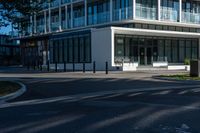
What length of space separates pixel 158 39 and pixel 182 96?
3287 centimetres

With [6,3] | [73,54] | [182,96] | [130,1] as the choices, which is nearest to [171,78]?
[182,96]

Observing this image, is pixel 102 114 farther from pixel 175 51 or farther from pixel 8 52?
pixel 8 52

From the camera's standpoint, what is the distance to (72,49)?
48094mm

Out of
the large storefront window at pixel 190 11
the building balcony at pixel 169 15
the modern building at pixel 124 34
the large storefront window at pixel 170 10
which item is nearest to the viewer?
the modern building at pixel 124 34

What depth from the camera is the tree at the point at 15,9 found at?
19.4m

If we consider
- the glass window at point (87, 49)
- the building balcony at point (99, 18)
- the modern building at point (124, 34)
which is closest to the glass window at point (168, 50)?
the modern building at point (124, 34)

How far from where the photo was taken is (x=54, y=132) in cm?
838

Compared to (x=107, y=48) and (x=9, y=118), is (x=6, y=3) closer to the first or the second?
(x=9, y=118)

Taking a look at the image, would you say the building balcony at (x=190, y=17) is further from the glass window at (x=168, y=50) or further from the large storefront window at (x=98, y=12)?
the large storefront window at (x=98, y=12)

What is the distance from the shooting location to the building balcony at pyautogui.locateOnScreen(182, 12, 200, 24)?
166 ft

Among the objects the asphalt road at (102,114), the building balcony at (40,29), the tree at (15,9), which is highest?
the building balcony at (40,29)

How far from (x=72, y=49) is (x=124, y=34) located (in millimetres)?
7418

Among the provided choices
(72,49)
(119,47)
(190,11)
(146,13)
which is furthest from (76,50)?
(190,11)

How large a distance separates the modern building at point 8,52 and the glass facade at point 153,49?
36434 millimetres
